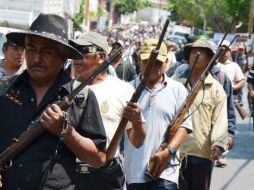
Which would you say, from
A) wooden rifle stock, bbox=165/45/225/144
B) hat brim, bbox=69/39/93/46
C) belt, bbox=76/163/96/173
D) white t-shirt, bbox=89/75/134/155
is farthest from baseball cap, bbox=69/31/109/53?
belt, bbox=76/163/96/173

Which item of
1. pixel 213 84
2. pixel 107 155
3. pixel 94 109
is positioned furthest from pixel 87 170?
pixel 213 84

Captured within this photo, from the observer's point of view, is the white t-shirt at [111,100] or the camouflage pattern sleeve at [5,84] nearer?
the camouflage pattern sleeve at [5,84]

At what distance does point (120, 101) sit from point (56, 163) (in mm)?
1474

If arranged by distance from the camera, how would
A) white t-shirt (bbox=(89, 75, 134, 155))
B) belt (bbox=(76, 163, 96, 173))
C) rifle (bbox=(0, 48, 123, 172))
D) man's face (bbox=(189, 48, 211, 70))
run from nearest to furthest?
rifle (bbox=(0, 48, 123, 172)) < belt (bbox=(76, 163, 96, 173)) < white t-shirt (bbox=(89, 75, 134, 155)) < man's face (bbox=(189, 48, 211, 70))

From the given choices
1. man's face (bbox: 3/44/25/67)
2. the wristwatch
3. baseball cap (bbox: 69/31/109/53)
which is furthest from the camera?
man's face (bbox: 3/44/25/67)

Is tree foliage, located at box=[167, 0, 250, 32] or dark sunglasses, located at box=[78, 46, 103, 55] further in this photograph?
tree foliage, located at box=[167, 0, 250, 32]

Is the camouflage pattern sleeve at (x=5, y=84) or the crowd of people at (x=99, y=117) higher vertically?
the camouflage pattern sleeve at (x=5, y=84)

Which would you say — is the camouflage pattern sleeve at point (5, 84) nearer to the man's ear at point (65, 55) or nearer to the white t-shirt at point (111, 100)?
the man's ear at point (65, 55)

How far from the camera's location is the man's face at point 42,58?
360 cm

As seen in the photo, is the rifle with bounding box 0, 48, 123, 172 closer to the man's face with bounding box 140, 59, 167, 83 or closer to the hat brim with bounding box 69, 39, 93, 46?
the hat brim with bounding box 69, 39, 93, 46

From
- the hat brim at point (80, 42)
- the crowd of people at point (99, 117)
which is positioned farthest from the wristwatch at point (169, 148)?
the hat brim at point (80, 42)

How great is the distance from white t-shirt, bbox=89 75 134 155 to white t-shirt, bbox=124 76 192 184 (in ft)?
1.36

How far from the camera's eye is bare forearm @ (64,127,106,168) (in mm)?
3512

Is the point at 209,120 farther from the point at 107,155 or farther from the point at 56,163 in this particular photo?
the point at 56,163
